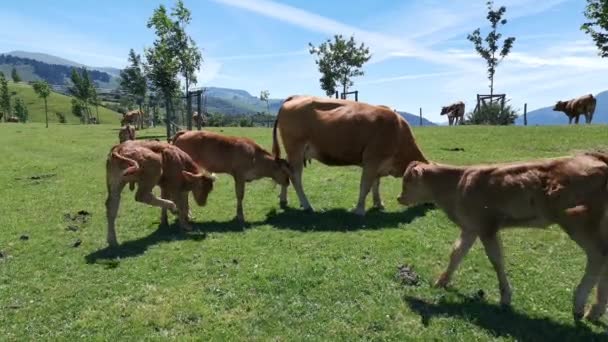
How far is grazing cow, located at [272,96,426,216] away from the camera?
42.9 ft

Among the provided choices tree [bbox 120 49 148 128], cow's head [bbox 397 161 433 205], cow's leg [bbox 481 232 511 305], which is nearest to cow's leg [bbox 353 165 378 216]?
cow's head [bbox 397 161 433 205]

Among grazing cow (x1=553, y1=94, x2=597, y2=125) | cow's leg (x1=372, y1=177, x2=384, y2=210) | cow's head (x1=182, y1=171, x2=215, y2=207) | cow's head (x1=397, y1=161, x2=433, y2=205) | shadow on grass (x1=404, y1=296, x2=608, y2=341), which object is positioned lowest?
shadow on grass (x1=404, y1=296, x2=608, y2=341)

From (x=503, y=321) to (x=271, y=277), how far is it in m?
3.50

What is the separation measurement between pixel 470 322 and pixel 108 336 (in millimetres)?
4761

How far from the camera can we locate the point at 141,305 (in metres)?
8.00

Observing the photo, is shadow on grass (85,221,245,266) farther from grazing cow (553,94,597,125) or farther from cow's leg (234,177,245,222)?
grazing cow (553,94,597,125)

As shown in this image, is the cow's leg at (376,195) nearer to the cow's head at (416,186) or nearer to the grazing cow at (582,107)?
the cow's head at (416,186)

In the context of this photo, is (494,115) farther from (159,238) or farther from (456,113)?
(159,238)

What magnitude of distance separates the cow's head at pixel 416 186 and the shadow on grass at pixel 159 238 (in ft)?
13.7

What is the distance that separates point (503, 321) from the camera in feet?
24.5

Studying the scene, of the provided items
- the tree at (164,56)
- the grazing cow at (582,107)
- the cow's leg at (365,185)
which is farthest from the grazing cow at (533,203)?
the grazing cow at (582,107)

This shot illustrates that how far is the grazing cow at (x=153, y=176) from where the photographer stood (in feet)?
35.0

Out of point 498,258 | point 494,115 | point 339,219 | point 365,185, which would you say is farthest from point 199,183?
point 494,115

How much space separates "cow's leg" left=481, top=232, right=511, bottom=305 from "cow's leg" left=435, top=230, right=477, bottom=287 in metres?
0.54
